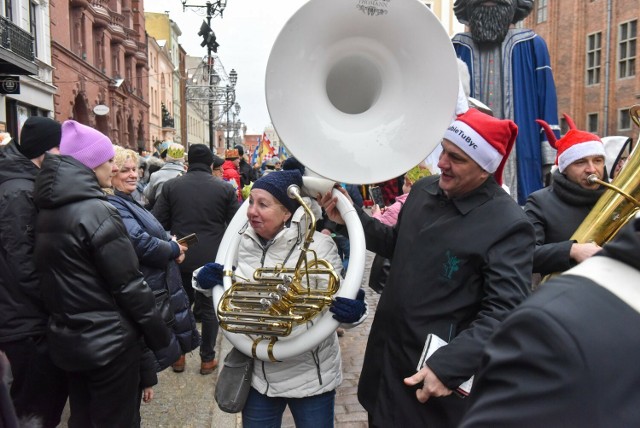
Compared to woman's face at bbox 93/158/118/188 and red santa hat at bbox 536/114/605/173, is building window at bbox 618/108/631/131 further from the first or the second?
woman's face at bbox 93/158/118/188

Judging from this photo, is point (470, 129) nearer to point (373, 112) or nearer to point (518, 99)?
point (373, 112)

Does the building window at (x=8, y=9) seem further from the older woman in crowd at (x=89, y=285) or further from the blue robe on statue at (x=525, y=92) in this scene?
the older woman in crowd at (x=89, y=285)

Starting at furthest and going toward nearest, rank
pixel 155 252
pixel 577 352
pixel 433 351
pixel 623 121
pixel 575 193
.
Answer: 1. pixel 623 121
2. pixel 155 252
3. pixel 575 193
4. pixel 433 351
5. pixel 577 352

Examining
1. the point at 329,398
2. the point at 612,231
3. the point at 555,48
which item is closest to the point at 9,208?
the point at 329,398

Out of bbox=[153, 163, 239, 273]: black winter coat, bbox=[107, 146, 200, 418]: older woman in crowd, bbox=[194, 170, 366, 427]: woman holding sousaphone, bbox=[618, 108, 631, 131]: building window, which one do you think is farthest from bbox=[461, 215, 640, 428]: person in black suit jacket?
bbox=[618, 108, 631, 131]: building window

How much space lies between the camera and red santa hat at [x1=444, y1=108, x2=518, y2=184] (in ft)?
6.89

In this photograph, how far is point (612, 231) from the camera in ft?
8.71

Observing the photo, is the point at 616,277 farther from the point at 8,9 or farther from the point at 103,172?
the point at 8,9

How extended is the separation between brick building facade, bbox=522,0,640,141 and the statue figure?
2199 centimetres

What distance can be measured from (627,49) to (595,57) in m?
2.29

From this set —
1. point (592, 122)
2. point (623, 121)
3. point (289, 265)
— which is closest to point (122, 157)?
point (289, 265)

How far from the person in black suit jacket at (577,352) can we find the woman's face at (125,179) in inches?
132

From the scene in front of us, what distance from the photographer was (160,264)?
3537mm

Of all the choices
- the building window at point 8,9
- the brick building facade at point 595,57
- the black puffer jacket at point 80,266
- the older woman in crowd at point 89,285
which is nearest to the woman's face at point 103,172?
the older woman in crowd at point 89,285
